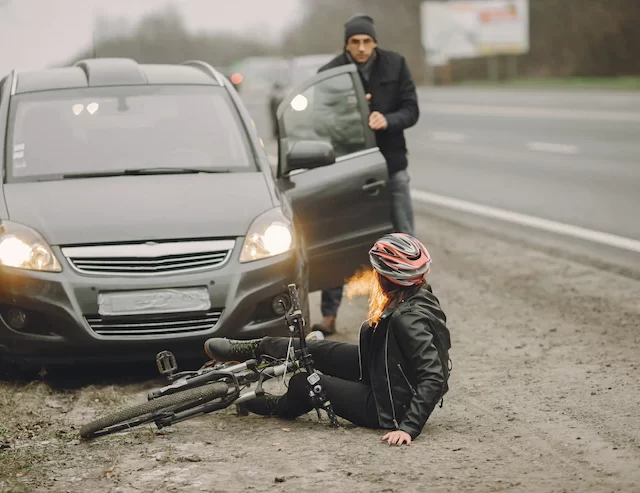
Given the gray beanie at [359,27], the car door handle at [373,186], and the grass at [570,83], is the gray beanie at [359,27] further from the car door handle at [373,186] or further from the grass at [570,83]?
the grass at [570,83]

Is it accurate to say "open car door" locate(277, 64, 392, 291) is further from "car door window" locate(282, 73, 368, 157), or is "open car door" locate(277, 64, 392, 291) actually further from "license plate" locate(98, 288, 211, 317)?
"license plate" locate(98, 288, 211, 317)

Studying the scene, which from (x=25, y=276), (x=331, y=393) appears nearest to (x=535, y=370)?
(x=331, y=393)

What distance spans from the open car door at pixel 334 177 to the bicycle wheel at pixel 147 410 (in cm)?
230

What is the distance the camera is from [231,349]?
617cm

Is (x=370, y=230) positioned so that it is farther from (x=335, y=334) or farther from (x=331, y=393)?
(x=331, y=393)

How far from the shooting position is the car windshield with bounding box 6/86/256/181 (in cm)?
743

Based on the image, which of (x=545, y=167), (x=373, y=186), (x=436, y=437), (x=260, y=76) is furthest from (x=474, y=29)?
(x=436, y=437)

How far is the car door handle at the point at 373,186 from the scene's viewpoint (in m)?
8.09

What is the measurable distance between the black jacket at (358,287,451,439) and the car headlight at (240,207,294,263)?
123 cm

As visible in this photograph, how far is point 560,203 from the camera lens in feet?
48.5

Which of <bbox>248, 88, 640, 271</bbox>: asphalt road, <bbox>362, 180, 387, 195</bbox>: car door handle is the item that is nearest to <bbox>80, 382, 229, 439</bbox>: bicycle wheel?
<bbox>362, 180, 387, 195</bbox>: car door handle

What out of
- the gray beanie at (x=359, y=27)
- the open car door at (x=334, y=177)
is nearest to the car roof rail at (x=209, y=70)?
the open car door at (x=334, y=177)

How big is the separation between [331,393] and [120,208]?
5.90 ft

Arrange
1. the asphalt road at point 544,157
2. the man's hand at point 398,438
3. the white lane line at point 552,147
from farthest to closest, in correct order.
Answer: the white lane line at point 552,147, the asphalt road at point 544,157, the man's hand at point 398,438
